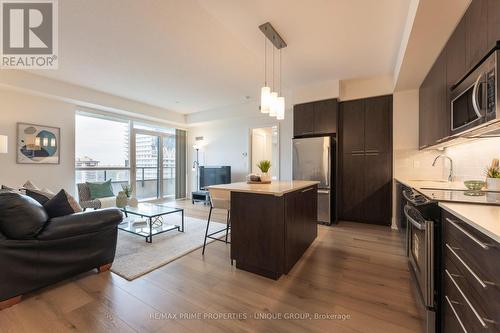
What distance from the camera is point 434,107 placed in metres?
2.63

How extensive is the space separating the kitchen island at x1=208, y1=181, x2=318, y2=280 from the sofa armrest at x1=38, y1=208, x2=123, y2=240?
1.07 metres

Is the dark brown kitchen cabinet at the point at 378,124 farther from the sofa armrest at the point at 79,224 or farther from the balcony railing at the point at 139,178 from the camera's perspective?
the balcony railing at the point at 139,178

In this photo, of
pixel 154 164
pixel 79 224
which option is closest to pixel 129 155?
pixel 154 164

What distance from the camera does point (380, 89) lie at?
3.84 metres

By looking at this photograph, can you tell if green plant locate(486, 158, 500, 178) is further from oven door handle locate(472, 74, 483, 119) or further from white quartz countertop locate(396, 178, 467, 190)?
oven door handle locate(472, 74, 483, 119)

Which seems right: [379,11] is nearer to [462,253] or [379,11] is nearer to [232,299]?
[462,253]

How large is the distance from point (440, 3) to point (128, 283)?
3588 millimetres

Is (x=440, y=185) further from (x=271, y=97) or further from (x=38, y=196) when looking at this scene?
(x=38, y=196)

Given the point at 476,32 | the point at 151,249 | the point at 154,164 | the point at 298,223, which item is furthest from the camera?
the point at 154,164

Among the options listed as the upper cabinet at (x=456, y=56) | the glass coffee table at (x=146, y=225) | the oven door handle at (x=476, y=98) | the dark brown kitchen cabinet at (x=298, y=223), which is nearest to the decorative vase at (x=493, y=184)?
the oven door handle at (x=476, y=98)

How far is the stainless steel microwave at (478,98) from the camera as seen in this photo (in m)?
1.28

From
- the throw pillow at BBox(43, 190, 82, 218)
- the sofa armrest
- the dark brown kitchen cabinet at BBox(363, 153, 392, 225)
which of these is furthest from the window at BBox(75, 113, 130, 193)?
the dark brown kitchen cabinet at BBox(363, 153, 392, 225)

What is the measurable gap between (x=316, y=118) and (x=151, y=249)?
3.62 m

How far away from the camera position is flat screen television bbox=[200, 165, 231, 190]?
6.08 m
